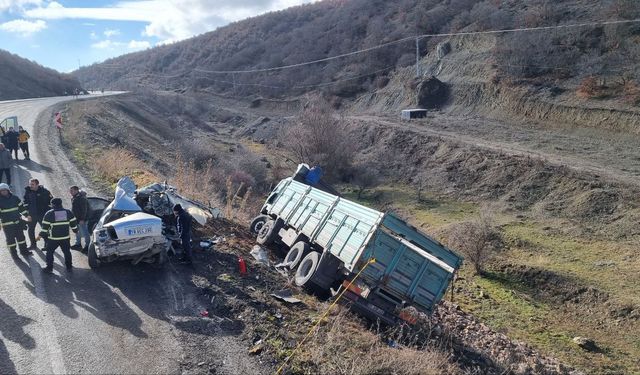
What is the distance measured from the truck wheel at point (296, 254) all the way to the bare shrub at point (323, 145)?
18.0m

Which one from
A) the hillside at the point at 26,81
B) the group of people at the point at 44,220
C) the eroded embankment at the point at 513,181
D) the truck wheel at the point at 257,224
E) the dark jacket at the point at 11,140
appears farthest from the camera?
the hillside at the point at 26,81

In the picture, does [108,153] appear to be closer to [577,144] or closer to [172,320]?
[172,320]

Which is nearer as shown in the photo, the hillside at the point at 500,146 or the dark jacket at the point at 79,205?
the dark jacket at the point at 79,205

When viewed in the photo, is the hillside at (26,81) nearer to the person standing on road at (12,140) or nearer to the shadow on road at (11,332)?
the person standing on road at (12,140)

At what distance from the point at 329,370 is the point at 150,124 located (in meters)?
34.4

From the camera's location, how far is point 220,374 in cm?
621

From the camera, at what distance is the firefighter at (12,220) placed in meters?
8.91

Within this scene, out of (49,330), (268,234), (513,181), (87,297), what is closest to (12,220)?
(87,297)

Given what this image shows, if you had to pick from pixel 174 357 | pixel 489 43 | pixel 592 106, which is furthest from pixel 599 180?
pixel 489 43

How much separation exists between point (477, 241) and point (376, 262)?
8.14 metres

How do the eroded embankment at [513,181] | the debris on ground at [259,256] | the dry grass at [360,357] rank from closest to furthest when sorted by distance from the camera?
the dry grass at [360,357], the debris on ground at [259,256], the eroded embankment at [513,181]

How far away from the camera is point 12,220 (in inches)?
355

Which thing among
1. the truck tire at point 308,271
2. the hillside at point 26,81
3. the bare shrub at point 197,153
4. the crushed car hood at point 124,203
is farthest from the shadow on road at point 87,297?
the hillside at point 26,81

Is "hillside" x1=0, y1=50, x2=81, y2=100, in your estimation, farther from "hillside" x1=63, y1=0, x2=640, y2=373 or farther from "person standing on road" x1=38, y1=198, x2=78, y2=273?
"person standing on road" x1=38, y1=198, x2=78, y2=273
